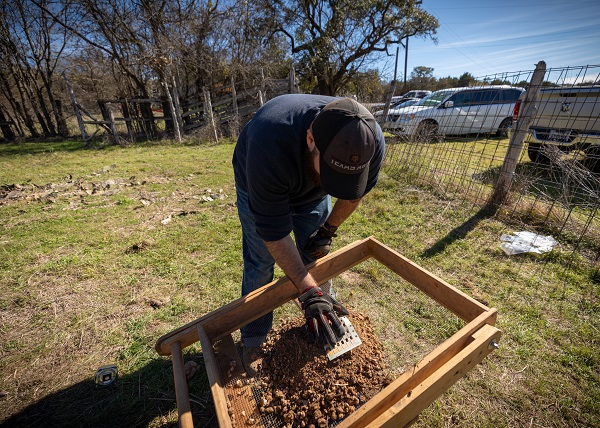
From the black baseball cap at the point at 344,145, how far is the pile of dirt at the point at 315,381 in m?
0.88

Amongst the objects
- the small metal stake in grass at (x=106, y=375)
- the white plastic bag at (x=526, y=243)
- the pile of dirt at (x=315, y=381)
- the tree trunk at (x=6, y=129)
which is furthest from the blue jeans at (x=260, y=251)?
the tree trunk at (x=6, y=129)

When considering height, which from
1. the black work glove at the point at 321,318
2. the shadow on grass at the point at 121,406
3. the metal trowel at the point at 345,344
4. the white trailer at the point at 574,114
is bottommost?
the shadow on grass at the point at 121,406

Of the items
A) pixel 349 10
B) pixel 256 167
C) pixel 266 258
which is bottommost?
pixel 266 258

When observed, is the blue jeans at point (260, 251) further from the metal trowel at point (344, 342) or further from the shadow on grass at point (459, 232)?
the shadow on grass at point (459, 232)

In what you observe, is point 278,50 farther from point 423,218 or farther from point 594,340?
point 594,340

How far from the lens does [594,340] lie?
209 cm

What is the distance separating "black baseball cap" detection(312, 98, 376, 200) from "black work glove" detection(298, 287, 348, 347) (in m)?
0.56

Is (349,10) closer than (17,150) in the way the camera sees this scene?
No

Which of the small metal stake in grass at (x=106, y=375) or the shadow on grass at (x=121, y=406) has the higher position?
the small metal stake in grass at (x=106, y=375)

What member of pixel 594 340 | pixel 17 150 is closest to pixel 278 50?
pixel 17 150

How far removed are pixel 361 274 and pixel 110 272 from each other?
8.86 feet

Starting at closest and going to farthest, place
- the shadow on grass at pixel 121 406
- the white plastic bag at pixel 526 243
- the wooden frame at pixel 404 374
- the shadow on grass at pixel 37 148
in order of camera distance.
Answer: the wooden frame at pixel 404 374 < the shadow on grass at pixel 121 406 < the white plastic bag at pixel 526 243 < the shadow on grass at pixel 37 148

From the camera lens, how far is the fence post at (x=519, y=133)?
345cm

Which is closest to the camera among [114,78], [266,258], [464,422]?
[464,422]
